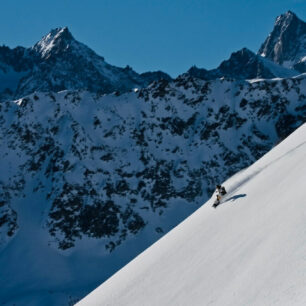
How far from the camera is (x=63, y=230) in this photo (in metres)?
58.9

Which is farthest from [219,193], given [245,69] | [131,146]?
[245,69]

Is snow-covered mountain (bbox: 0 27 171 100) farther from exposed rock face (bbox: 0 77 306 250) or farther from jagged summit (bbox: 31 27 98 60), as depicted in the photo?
exposed rock face (bbox: 0 77 306 250)

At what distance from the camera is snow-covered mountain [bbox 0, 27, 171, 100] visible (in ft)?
450

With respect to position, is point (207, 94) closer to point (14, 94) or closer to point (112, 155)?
point (112, 155)

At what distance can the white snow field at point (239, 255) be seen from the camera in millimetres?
8945

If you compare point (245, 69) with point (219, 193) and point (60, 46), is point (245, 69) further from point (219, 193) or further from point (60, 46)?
point (219, 193)

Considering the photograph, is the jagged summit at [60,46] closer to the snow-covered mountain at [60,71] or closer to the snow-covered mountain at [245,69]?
the snow-covered mountain at [60,71]

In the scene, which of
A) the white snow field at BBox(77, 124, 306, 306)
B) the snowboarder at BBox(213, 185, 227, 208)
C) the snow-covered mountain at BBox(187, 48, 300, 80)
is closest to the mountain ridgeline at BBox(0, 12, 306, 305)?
the snowboarder at BBox(213, 185, 227, 208)

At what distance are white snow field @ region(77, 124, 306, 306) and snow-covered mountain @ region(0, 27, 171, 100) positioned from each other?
116 metres

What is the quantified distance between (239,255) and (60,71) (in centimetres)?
14035

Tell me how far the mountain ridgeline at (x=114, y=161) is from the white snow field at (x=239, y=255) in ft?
119

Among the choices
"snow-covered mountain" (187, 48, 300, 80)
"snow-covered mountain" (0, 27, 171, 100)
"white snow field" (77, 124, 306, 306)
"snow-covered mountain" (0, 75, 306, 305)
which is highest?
"snow-covered mountain" (0, 27, 171, 100)

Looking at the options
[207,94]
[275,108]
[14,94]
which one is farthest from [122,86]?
[275,108]

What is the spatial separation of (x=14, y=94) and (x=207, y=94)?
276 ft
